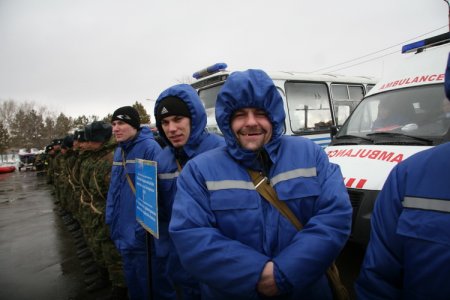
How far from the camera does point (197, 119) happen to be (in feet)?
8.25

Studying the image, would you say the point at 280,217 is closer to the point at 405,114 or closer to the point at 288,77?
the point at 405,114

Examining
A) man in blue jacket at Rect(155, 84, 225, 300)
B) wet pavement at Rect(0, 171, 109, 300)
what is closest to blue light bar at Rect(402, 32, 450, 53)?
man in blue jacket at Rect(155, 84, 225, 300)

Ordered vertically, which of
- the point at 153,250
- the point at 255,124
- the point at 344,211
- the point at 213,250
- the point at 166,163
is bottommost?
the point at 153,250

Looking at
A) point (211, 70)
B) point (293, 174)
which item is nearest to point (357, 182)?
point (293, 174)

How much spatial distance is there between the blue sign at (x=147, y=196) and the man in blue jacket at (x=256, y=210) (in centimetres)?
68

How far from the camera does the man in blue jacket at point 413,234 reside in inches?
44.6

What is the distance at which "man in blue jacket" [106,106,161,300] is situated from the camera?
297 centimetres

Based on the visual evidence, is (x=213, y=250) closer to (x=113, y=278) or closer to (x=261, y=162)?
(x=261, y=162)

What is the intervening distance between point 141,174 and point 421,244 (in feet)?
6.69

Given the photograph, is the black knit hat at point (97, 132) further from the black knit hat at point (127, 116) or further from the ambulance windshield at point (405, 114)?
the ambulance windshield at point (405, 114)

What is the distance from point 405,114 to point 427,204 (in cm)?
314

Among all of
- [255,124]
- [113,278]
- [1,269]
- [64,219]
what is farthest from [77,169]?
[255,124]

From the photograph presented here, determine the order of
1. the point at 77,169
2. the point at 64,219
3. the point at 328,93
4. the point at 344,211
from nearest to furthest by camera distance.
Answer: the point at 344,211, the point at 77,169, the point at 328,93, the point at 64,219

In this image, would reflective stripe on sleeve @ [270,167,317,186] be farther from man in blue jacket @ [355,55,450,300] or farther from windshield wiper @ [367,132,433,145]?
windshield wiper @ [367,132,433,145]
